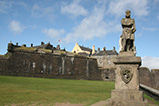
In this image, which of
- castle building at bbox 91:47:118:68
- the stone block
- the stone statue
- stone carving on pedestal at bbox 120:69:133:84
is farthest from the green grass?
castle building at bbox 91:47:118:68

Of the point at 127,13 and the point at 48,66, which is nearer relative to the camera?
the point at 127,13

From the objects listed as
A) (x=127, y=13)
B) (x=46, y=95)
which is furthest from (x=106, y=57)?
(x=127, y=13)

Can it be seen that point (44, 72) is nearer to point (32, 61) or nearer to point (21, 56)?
point (32, 61)

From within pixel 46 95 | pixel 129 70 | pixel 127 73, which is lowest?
pixel 46 95

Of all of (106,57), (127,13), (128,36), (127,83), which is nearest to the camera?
(127,83)

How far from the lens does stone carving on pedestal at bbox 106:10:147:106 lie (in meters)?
5.82

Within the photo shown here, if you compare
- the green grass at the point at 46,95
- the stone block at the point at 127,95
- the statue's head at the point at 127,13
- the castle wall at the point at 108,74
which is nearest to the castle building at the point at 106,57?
the castle wall at the point at 108,74

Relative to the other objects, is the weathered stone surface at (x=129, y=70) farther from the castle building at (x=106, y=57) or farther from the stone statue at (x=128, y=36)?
the castle building at (x=106, y=57)

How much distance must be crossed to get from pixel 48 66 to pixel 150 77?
68.7 feet

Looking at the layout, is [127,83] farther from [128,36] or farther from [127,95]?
[128,36]

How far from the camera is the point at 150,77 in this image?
2991cm

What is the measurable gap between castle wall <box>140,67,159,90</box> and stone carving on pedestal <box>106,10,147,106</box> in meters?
25.9

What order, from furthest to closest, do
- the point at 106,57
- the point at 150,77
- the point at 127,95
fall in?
1. the point at 106,57
2. the point at 150,77
3. the point at 127,95

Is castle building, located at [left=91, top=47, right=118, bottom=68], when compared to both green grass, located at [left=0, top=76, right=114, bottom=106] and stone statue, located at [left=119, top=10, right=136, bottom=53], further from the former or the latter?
stone statue, located at [left=119, top=10, right=136, bottom=53]
